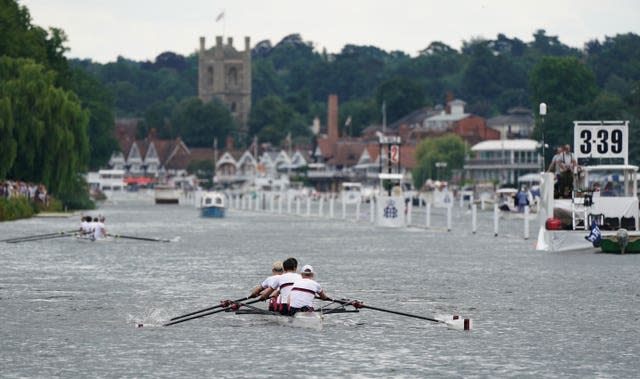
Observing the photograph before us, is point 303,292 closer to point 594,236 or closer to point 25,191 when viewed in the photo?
point 594,236

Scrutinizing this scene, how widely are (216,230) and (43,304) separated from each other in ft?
135

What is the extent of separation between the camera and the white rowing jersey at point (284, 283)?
2316 centimetres

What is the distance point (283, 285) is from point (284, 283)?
0.20 ft

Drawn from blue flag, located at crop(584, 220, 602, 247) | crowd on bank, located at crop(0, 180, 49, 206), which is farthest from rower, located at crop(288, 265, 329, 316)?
crowd on bank, located at crop(0, 180, 49, 206)

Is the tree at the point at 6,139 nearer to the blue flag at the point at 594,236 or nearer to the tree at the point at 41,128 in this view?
the tree at the point at 41,128

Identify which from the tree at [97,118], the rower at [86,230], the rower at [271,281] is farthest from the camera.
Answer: the tree at [97,118]

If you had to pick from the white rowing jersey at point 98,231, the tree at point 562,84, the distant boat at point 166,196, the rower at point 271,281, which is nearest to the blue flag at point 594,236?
the white rowing jersey at point 98,231

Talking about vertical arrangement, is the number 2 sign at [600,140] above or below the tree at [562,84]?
below

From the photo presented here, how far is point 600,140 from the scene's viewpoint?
142ft

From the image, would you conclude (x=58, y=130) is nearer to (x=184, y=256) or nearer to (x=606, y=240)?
(x=184, y=256)

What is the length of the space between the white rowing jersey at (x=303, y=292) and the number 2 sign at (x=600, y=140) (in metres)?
20.8

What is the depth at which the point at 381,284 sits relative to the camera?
105 ft

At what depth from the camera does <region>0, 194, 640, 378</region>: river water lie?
19.2 metres

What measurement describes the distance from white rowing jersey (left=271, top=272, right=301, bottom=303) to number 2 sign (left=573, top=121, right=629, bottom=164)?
20628 millimetres
